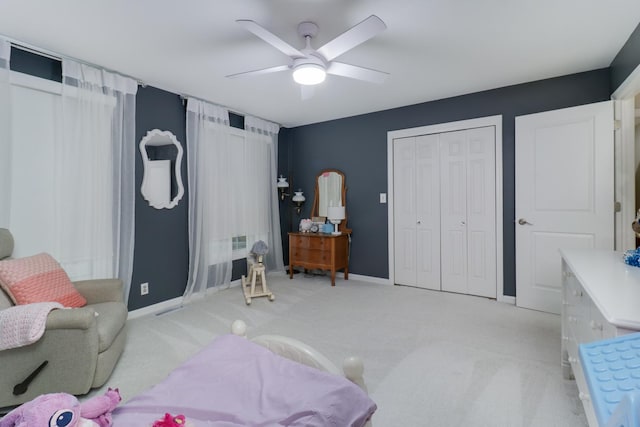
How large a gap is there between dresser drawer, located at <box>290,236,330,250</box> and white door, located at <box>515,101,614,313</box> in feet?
7.60

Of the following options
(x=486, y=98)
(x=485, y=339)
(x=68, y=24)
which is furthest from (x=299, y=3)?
(x=485, y=339)

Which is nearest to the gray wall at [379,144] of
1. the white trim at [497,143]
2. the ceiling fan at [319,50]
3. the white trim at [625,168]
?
the white trim at [497,143]

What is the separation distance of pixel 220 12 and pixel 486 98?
2986 millimetres

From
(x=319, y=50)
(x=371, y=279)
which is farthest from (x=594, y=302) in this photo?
(x=371, y=279)

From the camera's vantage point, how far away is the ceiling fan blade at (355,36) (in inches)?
70.1

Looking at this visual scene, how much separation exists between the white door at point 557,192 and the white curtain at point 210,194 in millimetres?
3351

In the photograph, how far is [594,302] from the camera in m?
1.16

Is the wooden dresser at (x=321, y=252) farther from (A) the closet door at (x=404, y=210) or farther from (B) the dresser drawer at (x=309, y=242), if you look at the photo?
(A) the closet door at (x=404, y=210)

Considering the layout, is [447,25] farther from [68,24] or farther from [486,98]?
[68,24]

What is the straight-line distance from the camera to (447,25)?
2221mm

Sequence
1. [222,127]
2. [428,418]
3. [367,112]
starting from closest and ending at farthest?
[428,418], [222,127], [367,112]

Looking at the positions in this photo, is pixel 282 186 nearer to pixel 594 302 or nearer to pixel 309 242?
pixel 309 242

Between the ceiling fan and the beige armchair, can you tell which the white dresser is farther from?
the beige armchair

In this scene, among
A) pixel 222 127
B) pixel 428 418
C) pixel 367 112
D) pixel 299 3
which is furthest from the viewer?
pixel 367 112
